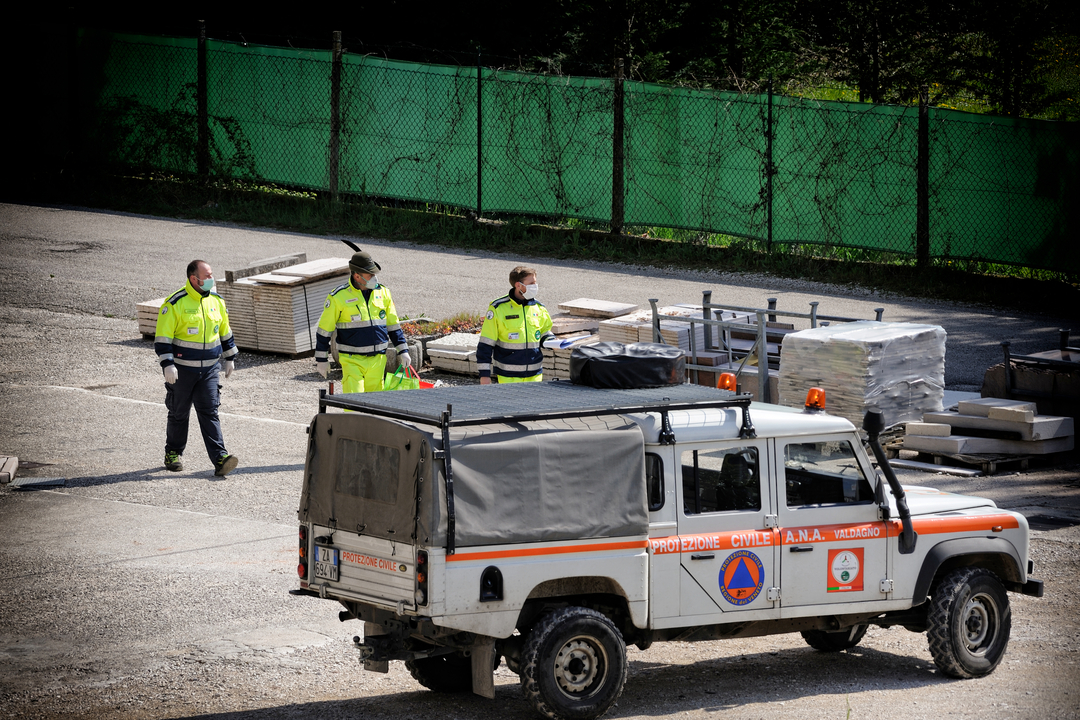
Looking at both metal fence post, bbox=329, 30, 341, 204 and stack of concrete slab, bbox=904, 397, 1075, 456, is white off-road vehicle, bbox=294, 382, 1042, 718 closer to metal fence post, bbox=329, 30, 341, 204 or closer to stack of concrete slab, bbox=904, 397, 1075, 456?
stack of concrete slab, bbox=904, 397, 1075, 456

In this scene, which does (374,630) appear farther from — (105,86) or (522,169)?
(105,86)

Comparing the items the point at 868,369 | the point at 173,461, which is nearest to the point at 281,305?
the point at 173,461

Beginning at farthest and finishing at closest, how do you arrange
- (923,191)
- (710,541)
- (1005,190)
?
(923,191) < (1005,190) < (710,541)

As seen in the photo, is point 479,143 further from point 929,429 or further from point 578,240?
point 929,429

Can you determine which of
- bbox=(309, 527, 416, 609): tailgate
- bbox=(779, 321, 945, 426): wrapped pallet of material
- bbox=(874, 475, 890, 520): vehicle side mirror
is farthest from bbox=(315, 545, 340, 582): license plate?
bbox=(779, 321, 945, 426): wrapped pallet of material

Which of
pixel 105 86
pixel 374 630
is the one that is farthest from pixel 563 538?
pixel 105 86

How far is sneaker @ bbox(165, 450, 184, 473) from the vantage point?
13036 millimetres

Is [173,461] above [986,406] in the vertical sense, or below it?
below

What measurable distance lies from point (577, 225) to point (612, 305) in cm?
645

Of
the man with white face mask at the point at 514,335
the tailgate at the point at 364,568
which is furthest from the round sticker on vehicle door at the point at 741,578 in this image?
the man with white face mask at the point at 514,335

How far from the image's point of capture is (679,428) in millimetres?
7648

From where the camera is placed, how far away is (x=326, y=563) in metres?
7.63

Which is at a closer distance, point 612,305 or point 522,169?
point 612,305

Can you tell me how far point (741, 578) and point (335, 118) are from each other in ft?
62.2
